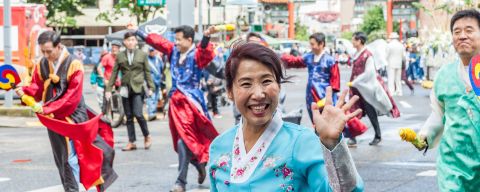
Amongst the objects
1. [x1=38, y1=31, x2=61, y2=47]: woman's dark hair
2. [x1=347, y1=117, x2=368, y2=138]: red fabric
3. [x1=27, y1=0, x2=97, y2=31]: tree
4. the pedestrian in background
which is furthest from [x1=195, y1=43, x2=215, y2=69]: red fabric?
[x1=27, y1=0, x2=97, y2=31]: tree

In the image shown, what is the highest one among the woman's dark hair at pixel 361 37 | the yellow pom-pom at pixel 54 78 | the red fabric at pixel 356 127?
the woman's dark hair at pixel 361 37

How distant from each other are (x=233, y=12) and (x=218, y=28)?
49.6 meters

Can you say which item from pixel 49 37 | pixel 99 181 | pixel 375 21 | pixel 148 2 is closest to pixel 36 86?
pixel 49 37

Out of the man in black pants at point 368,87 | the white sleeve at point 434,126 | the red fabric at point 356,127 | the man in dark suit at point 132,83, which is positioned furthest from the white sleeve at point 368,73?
the white sleeve at point 434,126

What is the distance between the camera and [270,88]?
3926 millimetres

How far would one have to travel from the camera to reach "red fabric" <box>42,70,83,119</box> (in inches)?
356

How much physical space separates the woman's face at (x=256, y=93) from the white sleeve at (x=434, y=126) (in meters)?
2.66

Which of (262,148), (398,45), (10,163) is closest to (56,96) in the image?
(10,163)

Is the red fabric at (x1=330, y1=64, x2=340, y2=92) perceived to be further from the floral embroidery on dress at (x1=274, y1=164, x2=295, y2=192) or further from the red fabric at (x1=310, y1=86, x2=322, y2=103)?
the floral embroidery on dress at (x1=274, y1=164, x2=295, y2=192)

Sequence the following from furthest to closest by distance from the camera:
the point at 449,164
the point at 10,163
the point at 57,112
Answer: the point at 10,163, the point at 57,112, the point at 449,164

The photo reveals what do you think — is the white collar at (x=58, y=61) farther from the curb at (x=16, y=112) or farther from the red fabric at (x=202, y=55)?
the curb at (x=16, y=112)

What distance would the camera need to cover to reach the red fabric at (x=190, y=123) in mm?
10305

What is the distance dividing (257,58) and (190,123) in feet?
21.1

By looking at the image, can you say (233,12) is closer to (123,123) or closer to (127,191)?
(123,123)
